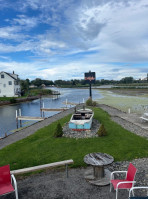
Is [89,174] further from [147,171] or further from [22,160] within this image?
[22,160]

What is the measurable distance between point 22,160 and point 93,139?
16.1 feet

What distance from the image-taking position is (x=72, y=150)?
919cm

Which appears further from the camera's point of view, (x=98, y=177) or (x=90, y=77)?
(x=90, y=77)

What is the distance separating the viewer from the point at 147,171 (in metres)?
6.75

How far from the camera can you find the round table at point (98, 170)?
232 inches

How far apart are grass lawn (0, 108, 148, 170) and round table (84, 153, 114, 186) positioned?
1.25 m

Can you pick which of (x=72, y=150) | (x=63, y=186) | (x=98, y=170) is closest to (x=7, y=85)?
(x=72, y=150)

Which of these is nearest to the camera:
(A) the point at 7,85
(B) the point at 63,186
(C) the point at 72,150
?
(B) the point at 63,186

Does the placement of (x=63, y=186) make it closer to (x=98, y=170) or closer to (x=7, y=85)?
(x=98, y=170)

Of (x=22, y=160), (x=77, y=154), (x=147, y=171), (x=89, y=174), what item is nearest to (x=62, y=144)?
(x=77, y=154)

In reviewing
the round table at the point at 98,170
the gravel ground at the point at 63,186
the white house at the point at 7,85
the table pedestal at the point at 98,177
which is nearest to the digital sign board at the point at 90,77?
the gravel ground at the point at 63,186

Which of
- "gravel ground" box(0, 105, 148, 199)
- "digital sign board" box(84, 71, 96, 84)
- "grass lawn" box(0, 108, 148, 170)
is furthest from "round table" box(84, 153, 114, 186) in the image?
"digital sign board" box(84, 71, 96, 84)

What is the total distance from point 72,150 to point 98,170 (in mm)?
3150

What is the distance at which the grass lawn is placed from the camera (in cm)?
812
